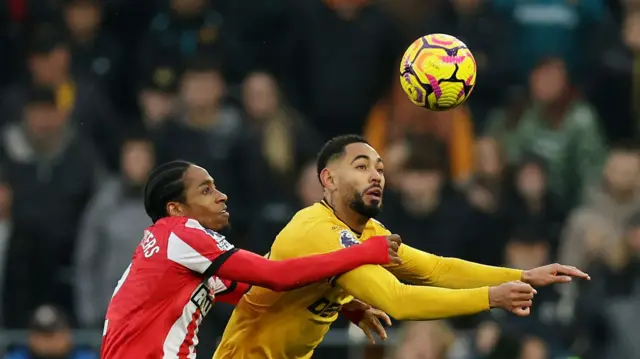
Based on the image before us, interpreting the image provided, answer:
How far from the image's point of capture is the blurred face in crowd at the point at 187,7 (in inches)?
615

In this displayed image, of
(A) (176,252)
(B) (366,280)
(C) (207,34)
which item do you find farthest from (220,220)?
(C) (207,34)

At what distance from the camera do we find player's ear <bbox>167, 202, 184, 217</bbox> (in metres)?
9.27

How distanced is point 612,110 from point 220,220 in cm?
774

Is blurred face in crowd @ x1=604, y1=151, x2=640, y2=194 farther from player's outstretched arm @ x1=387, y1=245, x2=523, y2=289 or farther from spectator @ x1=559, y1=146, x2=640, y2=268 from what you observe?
player's outstretched arm @ x1=387, y1=245, x2=523, y2=289

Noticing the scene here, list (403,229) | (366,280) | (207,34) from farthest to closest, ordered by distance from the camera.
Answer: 1. (207,34)
2. (403,229)
3. (366,280)

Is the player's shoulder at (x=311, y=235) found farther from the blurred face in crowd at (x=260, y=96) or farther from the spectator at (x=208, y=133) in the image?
the blurred face in crowd at (x=260, y=96)

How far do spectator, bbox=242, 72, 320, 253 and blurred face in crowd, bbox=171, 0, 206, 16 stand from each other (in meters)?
0.94

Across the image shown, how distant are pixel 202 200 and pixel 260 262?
1.95 feet

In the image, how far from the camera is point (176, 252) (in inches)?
354

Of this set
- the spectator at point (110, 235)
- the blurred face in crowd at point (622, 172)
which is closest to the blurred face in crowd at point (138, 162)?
the spectator at point (110, 235)

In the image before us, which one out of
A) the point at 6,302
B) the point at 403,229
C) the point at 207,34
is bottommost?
the point at 6,302

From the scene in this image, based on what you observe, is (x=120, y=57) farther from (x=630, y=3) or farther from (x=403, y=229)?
(x=630, y=3)

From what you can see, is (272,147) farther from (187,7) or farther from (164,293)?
(164,293)

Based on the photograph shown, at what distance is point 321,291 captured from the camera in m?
9.39
